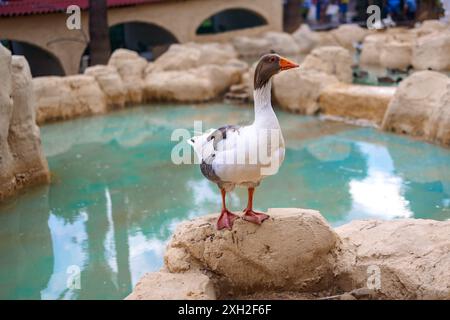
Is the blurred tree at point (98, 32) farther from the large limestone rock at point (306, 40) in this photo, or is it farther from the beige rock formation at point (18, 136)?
the large limestone rock at point (306, 40)

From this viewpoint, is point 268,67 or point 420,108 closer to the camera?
point 268,67

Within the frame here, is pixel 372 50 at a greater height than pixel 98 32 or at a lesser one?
lesser

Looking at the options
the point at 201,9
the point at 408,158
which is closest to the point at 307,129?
the point at 408,158

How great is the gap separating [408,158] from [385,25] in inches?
486

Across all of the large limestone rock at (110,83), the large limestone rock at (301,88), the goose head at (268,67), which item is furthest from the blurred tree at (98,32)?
the goose head at (268,67)

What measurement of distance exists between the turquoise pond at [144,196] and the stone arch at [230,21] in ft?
43.2

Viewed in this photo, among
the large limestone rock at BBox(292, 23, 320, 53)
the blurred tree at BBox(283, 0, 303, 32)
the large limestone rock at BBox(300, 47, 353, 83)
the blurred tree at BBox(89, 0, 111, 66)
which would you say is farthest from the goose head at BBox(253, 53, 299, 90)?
the blurred tree at BBox(283, 0, 303, 32)

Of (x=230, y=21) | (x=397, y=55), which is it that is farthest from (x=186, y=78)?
(x=230, y=21)

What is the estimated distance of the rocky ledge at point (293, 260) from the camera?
3.61 meters

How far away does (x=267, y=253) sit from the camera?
12.0ft

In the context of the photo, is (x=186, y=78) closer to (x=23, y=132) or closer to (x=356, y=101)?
(x=356, y=101)

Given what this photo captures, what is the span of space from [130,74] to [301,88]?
13.1 ft
